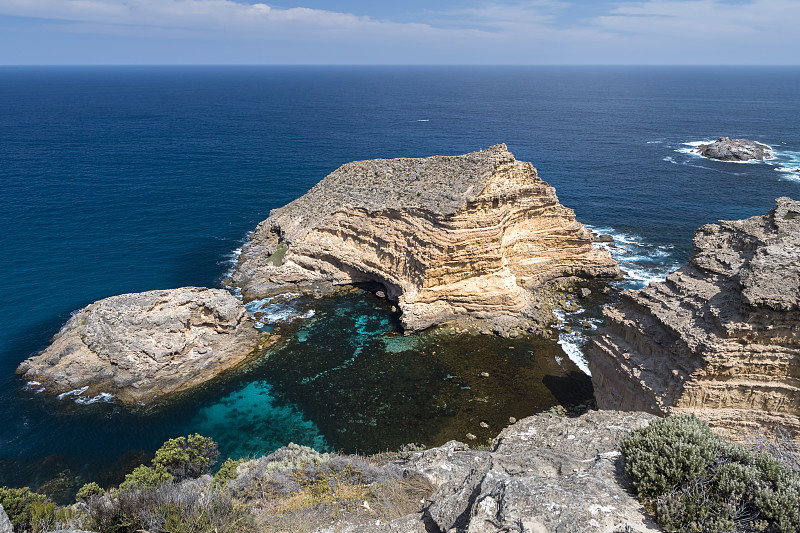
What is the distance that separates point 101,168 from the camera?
74.6 metres

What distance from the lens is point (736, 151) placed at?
82.2 metres

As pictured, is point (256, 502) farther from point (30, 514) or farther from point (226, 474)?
point (30, 514)

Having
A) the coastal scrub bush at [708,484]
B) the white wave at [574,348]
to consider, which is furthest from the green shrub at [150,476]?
the white wave at [574,348]

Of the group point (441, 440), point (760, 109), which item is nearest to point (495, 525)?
point (441, 440)

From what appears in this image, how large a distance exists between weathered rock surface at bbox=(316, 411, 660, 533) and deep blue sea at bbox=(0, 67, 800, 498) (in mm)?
12298

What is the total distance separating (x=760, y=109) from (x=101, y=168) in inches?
6959

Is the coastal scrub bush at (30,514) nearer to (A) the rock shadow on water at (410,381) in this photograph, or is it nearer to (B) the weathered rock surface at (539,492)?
(B) the weathered rock surface at (539,492)

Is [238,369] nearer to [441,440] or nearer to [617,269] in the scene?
[441,440]

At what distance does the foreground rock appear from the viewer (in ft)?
100

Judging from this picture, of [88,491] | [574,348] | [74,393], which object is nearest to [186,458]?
[88,491]

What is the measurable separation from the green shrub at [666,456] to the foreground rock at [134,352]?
95.6ft

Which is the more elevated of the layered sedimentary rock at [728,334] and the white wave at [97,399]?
the layered sedimentary rock at [728,334]

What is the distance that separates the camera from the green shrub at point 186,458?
22.1 metres

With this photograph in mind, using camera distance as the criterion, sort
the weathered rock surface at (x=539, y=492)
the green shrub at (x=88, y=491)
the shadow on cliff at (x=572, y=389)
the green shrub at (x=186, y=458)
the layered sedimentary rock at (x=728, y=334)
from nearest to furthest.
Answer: the weathered rock surface at (x=539, y=492)
the layered sedimentary rock at (x=728, y=334)
the green shrub at (x=88, y=491)
the green shrub at (x=186, y=458)
the shadow on cliff at (x=572, y=389)
